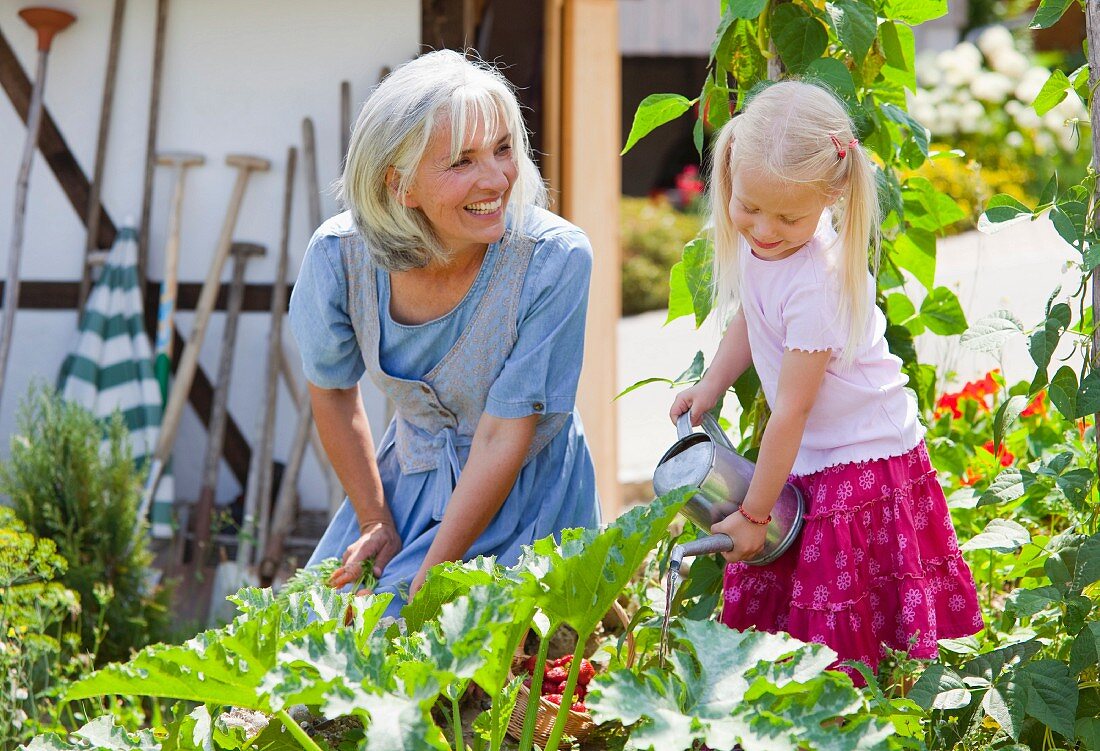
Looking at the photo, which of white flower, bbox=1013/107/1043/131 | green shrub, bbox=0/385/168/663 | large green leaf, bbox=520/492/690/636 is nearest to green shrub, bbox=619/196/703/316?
white flower, bbox=1013/107/1043/131

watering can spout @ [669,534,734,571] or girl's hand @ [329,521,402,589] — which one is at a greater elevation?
watering can spout @ [669,534,734,571]

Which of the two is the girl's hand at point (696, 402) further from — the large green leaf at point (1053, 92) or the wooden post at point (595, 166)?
the wooden post at point (595, 166)

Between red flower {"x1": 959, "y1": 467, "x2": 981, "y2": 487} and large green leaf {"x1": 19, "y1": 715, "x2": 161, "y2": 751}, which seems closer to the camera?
large green leaf {"x1": 19, "y1": 715, "x2": 161, "y2": 751}

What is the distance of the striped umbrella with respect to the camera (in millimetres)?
3955

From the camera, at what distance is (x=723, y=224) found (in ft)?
5.54

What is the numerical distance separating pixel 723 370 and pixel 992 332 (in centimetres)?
38

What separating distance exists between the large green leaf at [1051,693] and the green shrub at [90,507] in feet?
7.96

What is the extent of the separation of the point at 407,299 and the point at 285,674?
960 mm

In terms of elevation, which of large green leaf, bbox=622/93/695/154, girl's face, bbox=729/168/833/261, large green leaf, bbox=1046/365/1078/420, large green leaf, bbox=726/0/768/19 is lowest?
large green leaf, bbox=1046/365/1078/420

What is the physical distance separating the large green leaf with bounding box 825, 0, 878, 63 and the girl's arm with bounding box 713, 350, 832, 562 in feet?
1.58

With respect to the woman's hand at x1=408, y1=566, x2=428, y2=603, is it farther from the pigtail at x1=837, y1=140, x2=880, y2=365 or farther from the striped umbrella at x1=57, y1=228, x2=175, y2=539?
the striped umbrella at x1=57, y1=228, x2=175, y2=539

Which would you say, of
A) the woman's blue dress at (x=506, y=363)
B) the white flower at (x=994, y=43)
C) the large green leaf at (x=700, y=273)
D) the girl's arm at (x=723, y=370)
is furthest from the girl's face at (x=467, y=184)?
the white flower at (x=994, y=43)

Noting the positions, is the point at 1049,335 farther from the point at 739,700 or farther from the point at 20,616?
the point at 20,616

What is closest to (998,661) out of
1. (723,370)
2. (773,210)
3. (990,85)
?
(723,370)
